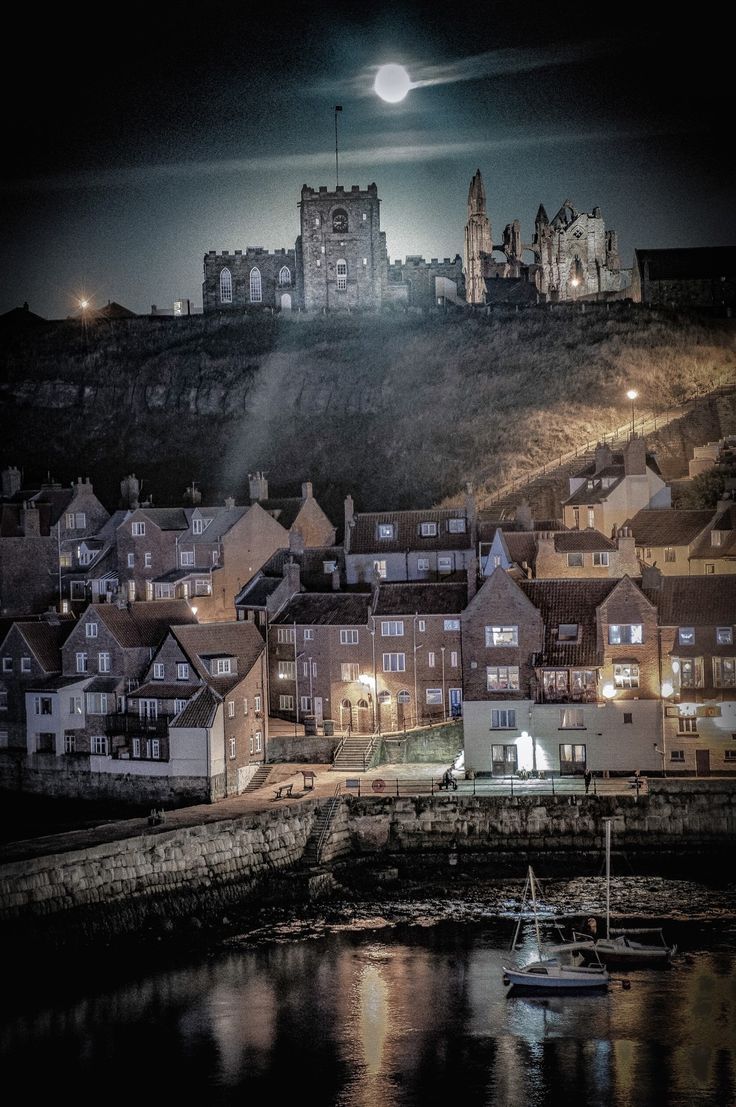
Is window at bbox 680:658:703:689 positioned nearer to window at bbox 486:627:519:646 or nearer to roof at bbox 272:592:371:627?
window at bbox 486:627:519:646

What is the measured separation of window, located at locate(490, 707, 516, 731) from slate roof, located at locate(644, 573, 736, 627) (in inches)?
248

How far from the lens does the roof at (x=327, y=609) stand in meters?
56.7

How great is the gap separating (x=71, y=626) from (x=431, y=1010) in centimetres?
3265

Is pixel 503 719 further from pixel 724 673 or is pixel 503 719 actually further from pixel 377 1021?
pixel 377 1021

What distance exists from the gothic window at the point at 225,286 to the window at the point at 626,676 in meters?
75.4

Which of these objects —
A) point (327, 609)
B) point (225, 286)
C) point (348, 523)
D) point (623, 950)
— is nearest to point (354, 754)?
point (327, 609)

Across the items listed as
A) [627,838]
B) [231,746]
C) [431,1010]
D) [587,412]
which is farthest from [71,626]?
[587,412]

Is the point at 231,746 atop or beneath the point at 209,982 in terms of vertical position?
atop

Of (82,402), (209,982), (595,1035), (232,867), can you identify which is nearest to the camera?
(595,1035)

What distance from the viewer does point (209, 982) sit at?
37.2 meters

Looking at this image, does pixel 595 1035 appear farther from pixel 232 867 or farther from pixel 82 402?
pixel 82 402

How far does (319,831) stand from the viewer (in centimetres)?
4684

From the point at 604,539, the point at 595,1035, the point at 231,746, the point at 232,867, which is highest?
the point at 604,539

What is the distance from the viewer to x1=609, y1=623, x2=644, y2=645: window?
51625 millimetres
